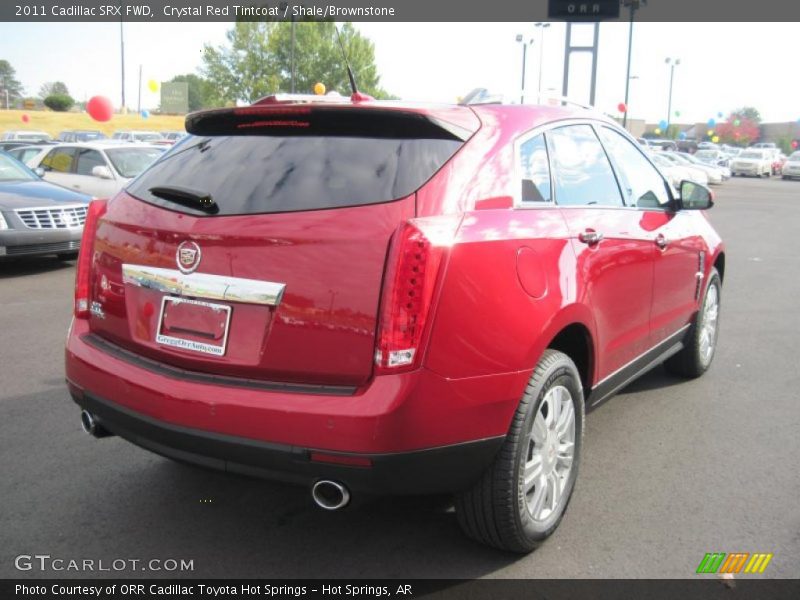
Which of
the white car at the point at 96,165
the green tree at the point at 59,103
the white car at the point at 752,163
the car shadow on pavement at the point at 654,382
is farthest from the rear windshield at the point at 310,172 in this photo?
the green tree at the point at 59,103

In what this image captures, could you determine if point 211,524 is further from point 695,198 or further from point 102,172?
point 102,172

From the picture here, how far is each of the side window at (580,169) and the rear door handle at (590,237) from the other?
0.49 feet

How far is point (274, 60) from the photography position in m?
70.1

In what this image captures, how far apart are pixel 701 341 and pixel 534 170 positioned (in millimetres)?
2763

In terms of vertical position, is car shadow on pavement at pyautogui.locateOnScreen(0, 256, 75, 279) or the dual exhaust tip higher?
the dual exhaust tip

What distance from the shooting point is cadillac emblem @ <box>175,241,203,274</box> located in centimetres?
276

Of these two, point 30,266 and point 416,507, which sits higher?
point 416,507

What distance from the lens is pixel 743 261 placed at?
1189cm

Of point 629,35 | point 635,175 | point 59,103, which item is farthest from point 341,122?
point 59,103

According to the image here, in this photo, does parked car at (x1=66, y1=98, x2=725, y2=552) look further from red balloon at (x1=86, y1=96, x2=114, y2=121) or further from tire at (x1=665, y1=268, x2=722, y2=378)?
red balloon at (x1=86, y1=96, x2=114, y2=121)

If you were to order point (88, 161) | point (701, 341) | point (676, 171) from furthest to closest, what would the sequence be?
point (676, 171), point (88, 161), point (701, 341)

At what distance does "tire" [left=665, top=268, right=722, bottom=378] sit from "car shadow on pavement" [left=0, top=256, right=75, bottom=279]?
25.8 feet

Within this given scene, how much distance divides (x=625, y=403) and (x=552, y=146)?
217cm

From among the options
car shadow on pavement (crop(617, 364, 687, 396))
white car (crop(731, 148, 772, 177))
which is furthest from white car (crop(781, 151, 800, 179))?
car shadow on pavement (crop(617, 364, 687, 396))
